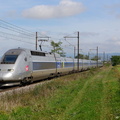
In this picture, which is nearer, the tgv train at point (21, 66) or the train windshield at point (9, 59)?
the tgv train at point (21, 66)

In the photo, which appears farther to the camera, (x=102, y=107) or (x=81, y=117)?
(x=102, y=107)

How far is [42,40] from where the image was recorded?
4372cm

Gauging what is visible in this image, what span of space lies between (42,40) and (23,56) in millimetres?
20537

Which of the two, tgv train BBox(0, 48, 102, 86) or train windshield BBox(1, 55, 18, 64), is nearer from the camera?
tgv train BBox(0, 48, 102, 86)

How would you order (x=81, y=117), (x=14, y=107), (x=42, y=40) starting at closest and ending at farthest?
1. (x=81, y=117)
2. (x=14, y=107)
3. (x=42, y=40)

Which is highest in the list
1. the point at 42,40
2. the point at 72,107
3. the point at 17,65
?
the point at 42,40

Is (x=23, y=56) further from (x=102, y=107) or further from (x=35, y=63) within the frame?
A: (x=102, y=107)

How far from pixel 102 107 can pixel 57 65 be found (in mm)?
26230

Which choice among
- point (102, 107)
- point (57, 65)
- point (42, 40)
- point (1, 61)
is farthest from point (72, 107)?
Result: point (42, 40)

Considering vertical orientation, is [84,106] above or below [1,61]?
below

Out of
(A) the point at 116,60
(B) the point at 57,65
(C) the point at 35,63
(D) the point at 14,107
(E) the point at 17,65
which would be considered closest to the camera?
(D) the point at 14,107

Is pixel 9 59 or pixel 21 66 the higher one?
pixel 9 59

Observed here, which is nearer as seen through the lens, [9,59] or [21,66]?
[21,66]

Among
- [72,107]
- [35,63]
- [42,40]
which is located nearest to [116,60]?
[42,40]
